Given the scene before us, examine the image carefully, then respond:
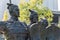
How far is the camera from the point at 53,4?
36469 millimetres

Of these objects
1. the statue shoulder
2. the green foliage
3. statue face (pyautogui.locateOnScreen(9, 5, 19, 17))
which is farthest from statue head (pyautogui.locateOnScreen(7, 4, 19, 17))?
the green foliage

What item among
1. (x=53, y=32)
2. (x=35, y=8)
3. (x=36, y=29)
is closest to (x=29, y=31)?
(x=36, y=29)

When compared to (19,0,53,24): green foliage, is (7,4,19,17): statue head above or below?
above

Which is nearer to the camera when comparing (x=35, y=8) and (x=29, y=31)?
(x=29, y=31)

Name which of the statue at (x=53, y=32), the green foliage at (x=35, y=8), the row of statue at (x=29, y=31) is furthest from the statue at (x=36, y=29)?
the green foliage at (x=35, y=8)

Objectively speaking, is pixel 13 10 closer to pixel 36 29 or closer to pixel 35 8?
pixel 36 29

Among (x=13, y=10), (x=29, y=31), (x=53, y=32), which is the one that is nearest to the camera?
(x=29, y=31)

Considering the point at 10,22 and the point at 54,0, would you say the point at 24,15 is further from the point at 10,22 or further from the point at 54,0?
the point at 54,0

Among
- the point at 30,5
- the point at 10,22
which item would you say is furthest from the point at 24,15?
the point at 10,22

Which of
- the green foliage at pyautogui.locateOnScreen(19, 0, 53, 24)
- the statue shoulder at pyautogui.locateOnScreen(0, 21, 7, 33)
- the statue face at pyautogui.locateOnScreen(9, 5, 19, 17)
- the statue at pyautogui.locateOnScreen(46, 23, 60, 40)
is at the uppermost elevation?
the statue face at pyautogui.locateOnScreen(9, 5, 19, 17)

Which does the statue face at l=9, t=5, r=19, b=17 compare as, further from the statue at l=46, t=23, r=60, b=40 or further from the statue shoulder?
the statue at l=46, t=23, r=60, b=40

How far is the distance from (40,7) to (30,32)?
12.0m

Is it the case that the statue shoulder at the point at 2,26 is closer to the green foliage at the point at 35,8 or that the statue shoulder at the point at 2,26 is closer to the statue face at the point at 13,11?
the statue face at the point at 13,11

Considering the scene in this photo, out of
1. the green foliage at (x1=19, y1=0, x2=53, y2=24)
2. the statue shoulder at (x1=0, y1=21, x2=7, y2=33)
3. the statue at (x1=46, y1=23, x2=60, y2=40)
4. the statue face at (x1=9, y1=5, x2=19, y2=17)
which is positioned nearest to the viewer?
the statue shoulder at (x1=0, y1=21, x2=7, y2=33)
